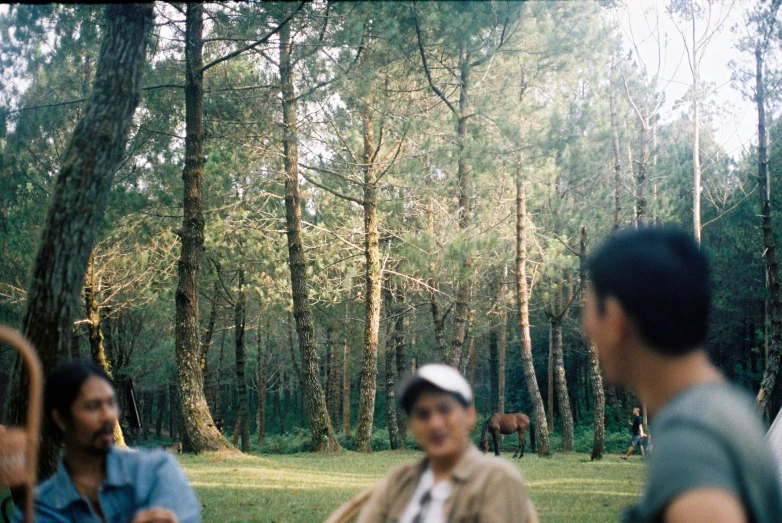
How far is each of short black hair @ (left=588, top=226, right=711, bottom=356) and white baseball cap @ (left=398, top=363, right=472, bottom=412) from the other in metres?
1.48

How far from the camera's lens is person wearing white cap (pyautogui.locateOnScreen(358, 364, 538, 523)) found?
A: 267 cm

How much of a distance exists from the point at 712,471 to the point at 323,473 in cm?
1339

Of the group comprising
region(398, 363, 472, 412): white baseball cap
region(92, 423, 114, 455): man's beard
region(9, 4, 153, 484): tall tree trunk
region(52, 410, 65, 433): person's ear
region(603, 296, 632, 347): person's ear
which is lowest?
region(92, 423, 114, 455): man's beard

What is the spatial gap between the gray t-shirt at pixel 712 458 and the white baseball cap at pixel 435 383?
1.53 m

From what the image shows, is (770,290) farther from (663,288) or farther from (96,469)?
(663,288)

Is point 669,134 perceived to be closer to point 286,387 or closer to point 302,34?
point 302,34

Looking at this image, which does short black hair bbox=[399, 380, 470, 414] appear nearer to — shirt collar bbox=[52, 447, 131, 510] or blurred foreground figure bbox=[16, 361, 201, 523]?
blurred foreground figure bbox=[16, 361, 201, 523]

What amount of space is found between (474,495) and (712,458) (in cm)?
162

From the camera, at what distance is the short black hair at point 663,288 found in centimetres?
133

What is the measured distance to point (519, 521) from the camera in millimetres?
2662

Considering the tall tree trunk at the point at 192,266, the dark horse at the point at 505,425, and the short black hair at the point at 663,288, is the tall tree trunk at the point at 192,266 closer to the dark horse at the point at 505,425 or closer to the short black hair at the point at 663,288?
the dark horse at the point at 505,425

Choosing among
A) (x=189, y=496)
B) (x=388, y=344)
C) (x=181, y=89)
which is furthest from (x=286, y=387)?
(x=189, y=496)

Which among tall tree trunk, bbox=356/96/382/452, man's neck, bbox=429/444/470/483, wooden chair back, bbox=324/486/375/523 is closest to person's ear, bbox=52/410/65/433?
wooden chair back, bbox=324/486/375/523

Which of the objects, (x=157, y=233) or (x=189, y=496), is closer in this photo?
(x=189, y=496)
